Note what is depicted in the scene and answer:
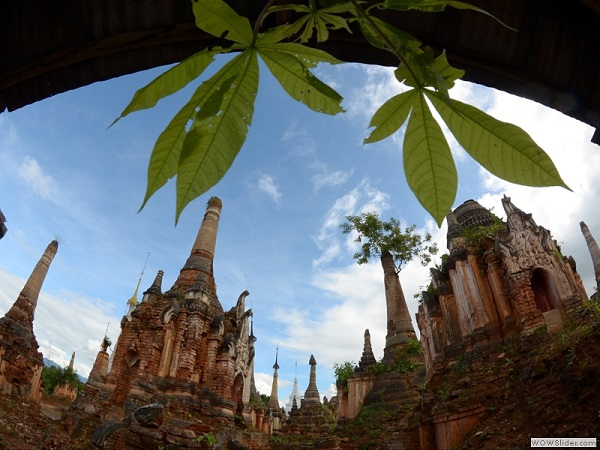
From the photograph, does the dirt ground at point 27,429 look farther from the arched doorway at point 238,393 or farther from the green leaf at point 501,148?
the green leaf at point 501,148

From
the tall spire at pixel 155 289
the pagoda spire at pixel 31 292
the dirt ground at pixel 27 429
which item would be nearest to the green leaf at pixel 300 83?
the dirt ground at pixel 27 429

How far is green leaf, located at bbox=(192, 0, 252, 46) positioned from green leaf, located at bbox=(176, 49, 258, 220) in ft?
0.09

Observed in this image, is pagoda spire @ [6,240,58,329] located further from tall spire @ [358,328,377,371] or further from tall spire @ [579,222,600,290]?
tall spire @ [579,222,600,290]

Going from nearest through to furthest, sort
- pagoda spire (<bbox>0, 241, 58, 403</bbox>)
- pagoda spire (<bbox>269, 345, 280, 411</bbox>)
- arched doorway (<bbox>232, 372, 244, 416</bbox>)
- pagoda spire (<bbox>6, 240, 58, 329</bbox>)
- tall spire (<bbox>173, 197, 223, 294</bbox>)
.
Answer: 1. arched doorway (<bbox>232, 372, 244, 416</bbox>)
2. pagoda spire (<bbox>0, 241, 58, 403</bbox>)
3. tall spire (<bbox>173, 197, 223, 294</bbox>)
4. pagoda spire (<bbox>6, 240, 58, 329</bbox>)
5. pagoda spire (<bbox>269, 345, 280, 411</bbox>)

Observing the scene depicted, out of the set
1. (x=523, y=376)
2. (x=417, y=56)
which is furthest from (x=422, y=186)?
(x=523, y=376)

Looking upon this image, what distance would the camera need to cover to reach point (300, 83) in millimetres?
586

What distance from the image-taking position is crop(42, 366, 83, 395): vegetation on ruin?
28.7 metres

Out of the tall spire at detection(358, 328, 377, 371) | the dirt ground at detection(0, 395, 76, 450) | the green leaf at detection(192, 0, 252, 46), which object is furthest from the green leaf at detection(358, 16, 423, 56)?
the tall spire at detection(358, 328, 377, 371)

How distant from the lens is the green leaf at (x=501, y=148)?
0.52 meters

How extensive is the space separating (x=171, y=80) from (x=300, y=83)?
18 centimetres

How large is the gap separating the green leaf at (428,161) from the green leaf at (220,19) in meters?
0.26

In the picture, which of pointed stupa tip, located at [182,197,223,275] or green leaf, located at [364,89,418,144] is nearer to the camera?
green leaf, located at [364,89,418,144]

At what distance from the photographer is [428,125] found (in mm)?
567

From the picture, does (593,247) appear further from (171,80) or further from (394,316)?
(171,80)
